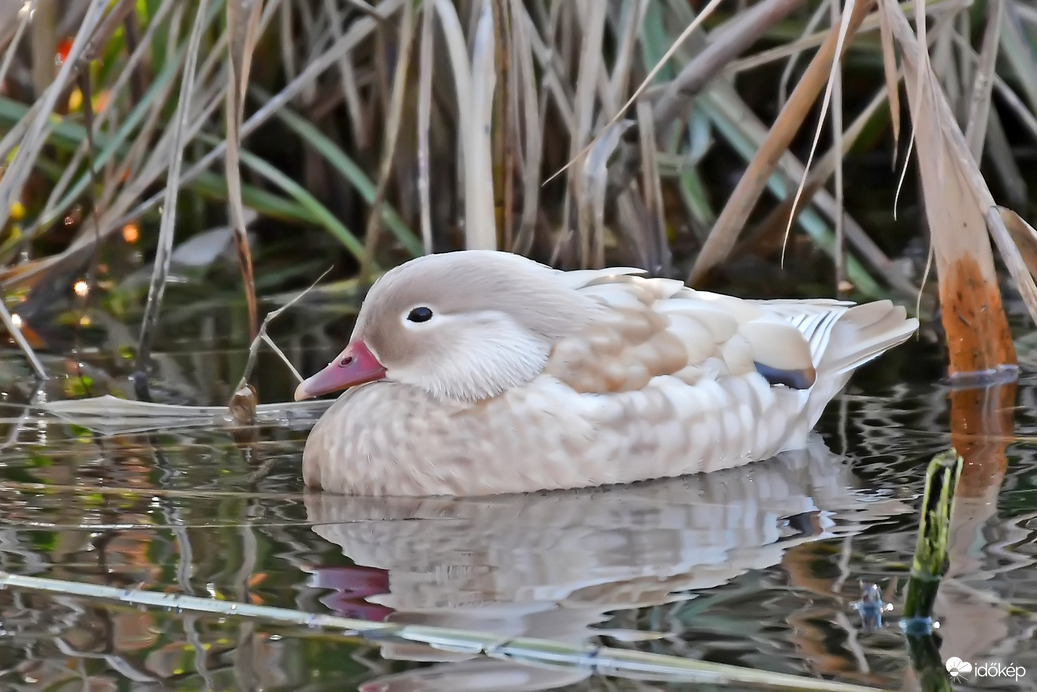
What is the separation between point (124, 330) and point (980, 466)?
3.24 m

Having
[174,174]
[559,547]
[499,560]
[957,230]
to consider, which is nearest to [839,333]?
[957,230]

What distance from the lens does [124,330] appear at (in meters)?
5.76

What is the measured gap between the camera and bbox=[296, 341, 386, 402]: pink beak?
3.94 meters

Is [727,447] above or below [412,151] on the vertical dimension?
below

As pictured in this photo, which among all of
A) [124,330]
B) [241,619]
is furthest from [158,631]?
[124,330]

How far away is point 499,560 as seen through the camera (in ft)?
10.2

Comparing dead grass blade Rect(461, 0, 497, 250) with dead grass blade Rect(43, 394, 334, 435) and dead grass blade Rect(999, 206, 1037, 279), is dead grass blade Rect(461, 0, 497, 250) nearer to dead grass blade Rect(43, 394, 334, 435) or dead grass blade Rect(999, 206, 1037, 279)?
dead grass blade Rect(43, 394, 334, 435)

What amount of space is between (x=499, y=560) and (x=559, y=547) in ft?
0.50

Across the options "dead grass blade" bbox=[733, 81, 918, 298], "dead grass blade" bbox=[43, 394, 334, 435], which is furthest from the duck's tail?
"dead grass blade" bbox=[43, 394, 334, 435]

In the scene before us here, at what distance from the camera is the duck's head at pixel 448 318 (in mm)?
3908

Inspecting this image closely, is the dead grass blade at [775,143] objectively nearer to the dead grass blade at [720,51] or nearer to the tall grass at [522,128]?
the tall grass at [522,128]

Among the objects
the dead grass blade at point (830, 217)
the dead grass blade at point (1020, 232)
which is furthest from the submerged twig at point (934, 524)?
the dead grass blade at point (830, 217)

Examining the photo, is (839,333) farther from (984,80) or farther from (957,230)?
(984,80)

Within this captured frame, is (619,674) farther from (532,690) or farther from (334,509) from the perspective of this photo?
(334,509)
